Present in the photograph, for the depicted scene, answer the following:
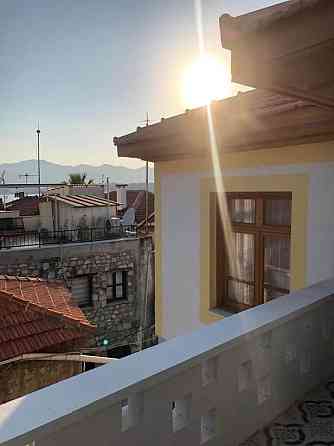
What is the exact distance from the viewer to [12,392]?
5.41m

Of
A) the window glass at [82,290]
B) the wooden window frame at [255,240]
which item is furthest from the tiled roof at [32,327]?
the window glass at [82,290]

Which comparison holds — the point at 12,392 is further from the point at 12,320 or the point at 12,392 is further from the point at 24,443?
the point at 24,443

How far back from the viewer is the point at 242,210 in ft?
14.2

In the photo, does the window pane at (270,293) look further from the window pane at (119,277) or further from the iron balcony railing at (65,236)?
the iron balcony railing at (65,236)

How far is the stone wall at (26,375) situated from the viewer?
5340 millimetres

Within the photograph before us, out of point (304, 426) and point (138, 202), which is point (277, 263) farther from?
point (138, 202)

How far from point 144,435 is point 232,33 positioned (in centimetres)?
177

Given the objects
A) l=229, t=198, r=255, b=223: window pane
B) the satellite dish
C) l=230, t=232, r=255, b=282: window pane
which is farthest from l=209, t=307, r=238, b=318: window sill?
the satellite dish

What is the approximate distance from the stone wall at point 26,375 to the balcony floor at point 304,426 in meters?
4.15

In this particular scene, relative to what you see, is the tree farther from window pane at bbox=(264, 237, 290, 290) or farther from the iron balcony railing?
window pane at bbox=(264, 237, 290, 290)

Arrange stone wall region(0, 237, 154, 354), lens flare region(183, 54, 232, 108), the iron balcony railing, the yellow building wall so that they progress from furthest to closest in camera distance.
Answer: the iron balcony railing → stone wall region(0, 237, 154, 354) → the yellow building wall → lens flare region(183, 54, 232, 108)

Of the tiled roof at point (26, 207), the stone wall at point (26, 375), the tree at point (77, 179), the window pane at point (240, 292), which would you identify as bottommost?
the stone wall at point (26, 375)

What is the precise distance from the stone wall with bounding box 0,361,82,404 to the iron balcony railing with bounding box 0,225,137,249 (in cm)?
1057

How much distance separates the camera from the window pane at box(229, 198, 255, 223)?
4230mm
